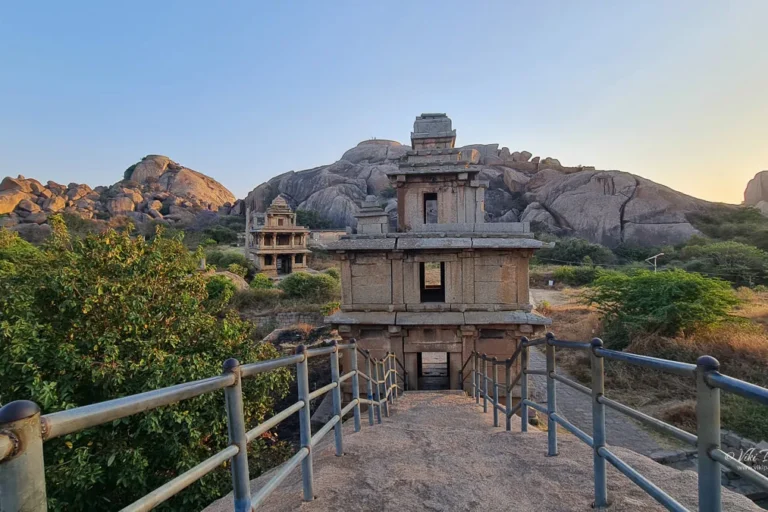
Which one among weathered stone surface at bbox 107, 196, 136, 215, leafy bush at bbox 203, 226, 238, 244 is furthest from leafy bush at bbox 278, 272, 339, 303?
weathered stone surface at bbox 107, 196, 136, 215

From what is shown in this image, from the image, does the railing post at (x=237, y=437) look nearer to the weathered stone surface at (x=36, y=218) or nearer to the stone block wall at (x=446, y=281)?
the stone block wall at (x=446, y=281)

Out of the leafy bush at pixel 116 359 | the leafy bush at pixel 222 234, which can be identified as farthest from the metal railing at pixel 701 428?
the leafy bush at pixel 222 234

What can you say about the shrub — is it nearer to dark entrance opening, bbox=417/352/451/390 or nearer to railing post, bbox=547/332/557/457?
dark entrance opening, bbox=417/352/451/390

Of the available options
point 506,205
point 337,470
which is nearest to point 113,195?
point 506,205

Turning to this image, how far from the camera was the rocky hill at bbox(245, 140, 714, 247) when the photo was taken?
37.7 m

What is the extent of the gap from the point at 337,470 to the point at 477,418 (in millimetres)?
3910

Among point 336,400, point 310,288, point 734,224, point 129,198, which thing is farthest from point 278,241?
point 734,224

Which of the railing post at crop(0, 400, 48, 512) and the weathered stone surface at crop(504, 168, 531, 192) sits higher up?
the weathered stone surface at crop(504, 168, 531, 192)

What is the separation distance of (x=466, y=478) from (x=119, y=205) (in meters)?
65.4

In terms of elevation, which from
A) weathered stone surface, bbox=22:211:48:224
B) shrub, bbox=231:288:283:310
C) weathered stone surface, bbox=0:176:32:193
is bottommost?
shrub, bbox=231:288:283:310

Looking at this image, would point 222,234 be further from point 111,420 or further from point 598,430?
point 111,420

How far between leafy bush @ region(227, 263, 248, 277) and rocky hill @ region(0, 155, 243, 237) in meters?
19.2

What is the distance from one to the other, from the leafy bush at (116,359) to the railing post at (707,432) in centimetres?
536

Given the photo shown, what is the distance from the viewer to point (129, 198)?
2279 inches
